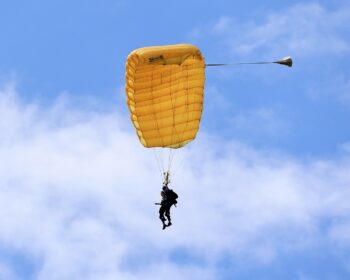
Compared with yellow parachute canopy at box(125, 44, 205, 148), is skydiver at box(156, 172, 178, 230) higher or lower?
lower

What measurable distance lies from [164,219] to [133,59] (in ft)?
24.5

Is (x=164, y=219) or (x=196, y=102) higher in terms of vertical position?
(x=196, y=102)

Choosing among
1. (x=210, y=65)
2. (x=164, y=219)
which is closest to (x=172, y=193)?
(x=164, y=219)

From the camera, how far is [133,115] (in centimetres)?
7588

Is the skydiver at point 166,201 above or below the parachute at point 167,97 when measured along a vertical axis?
below

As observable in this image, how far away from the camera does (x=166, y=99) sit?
248 feet

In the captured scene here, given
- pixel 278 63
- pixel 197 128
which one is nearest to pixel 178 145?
pixel 197 128

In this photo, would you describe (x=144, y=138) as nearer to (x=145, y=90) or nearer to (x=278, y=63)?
(x=145, y=90)

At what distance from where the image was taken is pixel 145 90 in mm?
74938

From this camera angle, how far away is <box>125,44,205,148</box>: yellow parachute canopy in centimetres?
7462

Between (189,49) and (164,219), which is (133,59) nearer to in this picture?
(189,49)

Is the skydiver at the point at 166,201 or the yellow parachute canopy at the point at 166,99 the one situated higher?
the yellow parachute canopy at the point at 166,99

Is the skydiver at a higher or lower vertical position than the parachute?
lower

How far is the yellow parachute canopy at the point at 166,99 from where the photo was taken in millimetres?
74625
